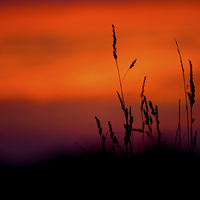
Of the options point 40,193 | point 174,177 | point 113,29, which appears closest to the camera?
point 174,177

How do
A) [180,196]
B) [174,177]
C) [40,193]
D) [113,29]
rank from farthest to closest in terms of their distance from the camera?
[113,29], [40,193], [174,177], [180,196]

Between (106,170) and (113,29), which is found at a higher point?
(113,29)

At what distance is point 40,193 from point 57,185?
13cm

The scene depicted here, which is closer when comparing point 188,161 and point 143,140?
point 188,161

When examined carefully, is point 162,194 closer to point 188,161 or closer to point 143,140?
Answer: point 188,161

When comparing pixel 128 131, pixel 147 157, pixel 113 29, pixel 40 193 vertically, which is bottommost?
pixel 40 193

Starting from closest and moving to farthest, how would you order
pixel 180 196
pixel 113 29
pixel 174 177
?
pixel 180 196
pixel 174 177
pixel 113 29

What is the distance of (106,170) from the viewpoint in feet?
8.34

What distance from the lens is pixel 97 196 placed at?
2.38m

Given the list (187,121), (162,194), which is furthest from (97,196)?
(187,121)

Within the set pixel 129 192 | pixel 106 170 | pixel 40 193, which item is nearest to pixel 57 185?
pixel 40 193

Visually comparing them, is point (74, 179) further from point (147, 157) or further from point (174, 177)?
point (174, 177)

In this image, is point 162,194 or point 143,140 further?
point 143,140

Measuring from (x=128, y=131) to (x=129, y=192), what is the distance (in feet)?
1.50
